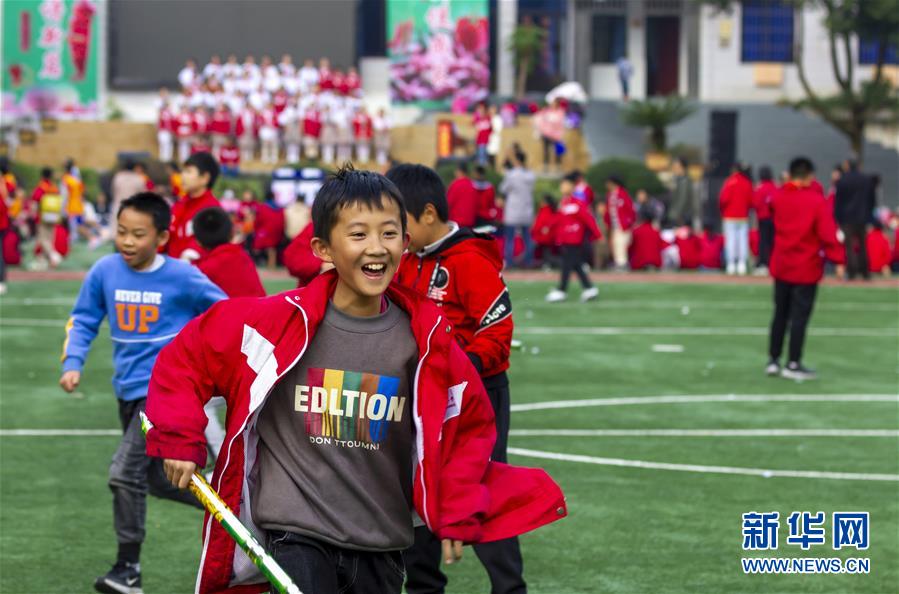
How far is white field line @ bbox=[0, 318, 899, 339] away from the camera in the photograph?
17938 mm

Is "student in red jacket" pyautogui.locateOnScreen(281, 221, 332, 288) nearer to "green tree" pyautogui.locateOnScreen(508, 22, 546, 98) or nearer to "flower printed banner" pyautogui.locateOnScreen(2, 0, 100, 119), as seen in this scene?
"flower printed banner" pyautogui.locateOnScreen(2, 0, 100, 119)

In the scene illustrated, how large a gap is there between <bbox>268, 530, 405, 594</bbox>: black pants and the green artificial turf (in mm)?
2730

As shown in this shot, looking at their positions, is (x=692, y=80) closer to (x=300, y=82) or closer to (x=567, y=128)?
(x=567, y=128)

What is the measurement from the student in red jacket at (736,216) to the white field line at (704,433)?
13.8 metres

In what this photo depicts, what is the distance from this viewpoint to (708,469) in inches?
410

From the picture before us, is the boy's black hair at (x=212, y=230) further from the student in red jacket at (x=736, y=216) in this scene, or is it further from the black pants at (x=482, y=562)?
the student in red jacket at (x=736, y=216)

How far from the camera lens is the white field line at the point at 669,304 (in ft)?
67.3

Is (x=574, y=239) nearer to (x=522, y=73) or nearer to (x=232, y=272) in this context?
(x=232, y=272)

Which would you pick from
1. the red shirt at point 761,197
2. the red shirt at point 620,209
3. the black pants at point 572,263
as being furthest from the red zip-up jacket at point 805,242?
the red shirt at point 620,209

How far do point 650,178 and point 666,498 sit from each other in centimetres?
2631

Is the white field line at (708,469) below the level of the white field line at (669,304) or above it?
above

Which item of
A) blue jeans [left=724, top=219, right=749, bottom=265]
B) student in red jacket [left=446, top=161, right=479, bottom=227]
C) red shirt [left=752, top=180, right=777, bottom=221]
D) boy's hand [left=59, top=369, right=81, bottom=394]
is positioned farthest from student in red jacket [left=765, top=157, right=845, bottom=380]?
blue jeans [left=724, top=219, right=749, bottom=265]

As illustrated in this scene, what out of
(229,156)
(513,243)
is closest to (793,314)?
(513,243)

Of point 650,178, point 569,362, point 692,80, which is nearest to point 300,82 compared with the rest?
point 650,178
